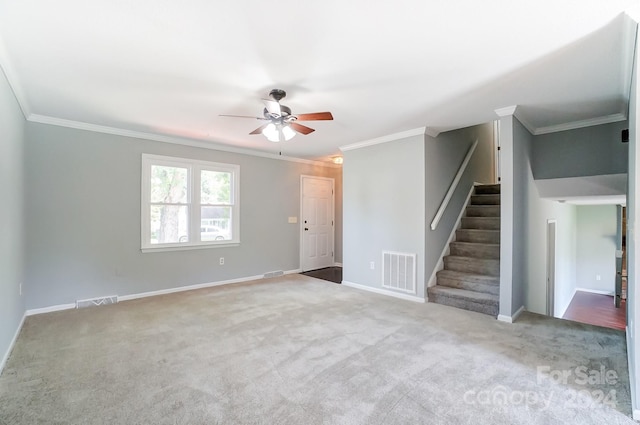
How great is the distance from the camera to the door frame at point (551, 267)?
15.6 ft

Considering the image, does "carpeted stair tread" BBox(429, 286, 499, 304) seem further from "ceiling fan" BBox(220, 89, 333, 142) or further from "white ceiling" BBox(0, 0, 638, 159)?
"ceiling fan" BBox(220, 89, 333, 142)

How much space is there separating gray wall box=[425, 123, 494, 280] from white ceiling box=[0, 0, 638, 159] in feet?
2.69

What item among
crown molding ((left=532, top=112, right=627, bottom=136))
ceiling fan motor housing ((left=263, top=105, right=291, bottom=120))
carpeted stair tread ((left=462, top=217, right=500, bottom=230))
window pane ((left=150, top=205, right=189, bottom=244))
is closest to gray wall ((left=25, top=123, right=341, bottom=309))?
window pane ((left=150, top=205, right=189, bottom=244))

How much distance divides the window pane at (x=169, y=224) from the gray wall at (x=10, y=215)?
1.46 m

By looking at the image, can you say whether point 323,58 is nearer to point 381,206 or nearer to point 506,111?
point 506,111

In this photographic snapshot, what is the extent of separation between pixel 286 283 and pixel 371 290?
147 centimetres

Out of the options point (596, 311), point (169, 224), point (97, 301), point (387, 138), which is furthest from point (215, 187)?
point (596, 311)

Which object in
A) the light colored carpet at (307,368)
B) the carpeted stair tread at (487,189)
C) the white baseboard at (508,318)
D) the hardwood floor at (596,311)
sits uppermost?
the carpeted stair tread at (487,189)

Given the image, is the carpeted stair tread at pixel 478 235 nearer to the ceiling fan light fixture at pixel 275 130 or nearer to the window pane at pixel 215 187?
the ceiling fan light fixture at pixel 275 130

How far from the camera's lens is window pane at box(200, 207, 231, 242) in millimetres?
5035

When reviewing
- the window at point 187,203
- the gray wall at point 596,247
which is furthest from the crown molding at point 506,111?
the gray wall at point 596,247

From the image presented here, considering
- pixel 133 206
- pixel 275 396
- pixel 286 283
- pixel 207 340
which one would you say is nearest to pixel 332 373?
pixel 275 396

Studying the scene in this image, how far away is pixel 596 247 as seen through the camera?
24.8ft

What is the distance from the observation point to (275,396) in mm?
2002
